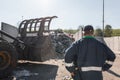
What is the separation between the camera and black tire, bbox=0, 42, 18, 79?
9000 millimetres

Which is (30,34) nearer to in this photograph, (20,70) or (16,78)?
(20,70)

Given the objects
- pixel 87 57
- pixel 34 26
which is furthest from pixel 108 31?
pixel 87 57

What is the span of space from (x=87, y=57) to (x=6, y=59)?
188 inches

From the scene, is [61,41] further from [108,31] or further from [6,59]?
[108,31]

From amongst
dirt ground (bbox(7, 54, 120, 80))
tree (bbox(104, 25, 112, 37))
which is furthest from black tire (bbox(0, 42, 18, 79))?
tree (bbox(104, 25, 112, 37))

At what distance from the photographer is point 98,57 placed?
16.0 feet

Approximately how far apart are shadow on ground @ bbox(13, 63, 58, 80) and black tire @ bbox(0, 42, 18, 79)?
35 centimetres

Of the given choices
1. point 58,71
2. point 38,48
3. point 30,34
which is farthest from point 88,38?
point 30,34

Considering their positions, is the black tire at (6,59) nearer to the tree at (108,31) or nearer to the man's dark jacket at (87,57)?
the man's dark jacket at (87,57)

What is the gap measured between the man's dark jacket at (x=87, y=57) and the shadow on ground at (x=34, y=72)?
436 centimetres

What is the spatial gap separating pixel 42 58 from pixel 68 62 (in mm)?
6301

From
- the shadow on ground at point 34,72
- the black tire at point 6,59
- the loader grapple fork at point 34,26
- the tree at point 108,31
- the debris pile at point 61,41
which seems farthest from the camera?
the tree at point 108,31

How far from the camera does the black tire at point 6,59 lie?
9000 millimetres

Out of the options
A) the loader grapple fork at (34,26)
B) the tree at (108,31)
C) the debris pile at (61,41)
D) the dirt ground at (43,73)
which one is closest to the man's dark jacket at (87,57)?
the dirt ground at (43,73)
